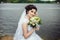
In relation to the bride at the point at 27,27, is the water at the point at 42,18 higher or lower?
lower

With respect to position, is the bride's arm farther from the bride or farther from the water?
the water

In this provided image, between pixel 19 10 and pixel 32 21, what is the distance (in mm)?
779

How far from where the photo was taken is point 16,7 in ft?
9.31

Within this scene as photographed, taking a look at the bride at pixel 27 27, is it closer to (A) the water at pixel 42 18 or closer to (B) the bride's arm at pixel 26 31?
(B) the bride's arm at pixel 26 31

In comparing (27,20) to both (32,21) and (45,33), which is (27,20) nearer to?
(32,21)

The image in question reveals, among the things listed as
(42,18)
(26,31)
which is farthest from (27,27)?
(42,18)

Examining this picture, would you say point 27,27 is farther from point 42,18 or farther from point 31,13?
point 42,18

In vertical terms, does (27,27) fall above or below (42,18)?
above

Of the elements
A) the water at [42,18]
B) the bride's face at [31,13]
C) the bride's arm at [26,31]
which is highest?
the bride's face at [31,13]

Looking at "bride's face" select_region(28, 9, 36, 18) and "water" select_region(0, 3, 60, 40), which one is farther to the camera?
"water" select_region(0, 3, 60, 40)

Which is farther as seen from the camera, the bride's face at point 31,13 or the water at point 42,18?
the water at point 42,18

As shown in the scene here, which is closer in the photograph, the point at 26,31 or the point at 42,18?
the point at 26,31

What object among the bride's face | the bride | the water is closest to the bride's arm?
the bride

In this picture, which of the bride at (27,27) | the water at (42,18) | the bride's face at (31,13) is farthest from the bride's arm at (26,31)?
the water at (42,18)
